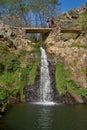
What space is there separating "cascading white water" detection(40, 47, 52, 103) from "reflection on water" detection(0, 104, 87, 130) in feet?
21.0

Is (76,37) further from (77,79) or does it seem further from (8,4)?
(8,4)

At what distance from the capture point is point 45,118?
103 feet

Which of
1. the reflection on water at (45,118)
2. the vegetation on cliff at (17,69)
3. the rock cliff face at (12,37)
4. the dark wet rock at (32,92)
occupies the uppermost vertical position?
the rock cliff face at (12,37)

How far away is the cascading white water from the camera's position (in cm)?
4541

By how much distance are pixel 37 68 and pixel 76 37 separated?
15.1 meters

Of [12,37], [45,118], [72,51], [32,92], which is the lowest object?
[45,118]

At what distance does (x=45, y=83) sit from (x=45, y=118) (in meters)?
16.1

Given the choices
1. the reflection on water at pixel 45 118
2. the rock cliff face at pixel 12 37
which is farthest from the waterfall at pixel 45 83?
the reflection on water at pixel 45 118

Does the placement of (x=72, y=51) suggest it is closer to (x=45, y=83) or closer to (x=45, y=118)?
(x=45, y=83)

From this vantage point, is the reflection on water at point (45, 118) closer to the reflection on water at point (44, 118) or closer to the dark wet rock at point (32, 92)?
the reflection on water at point (44, 118)

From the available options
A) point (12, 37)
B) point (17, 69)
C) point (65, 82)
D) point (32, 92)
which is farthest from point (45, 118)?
point (12, 37)

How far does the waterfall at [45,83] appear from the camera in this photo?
45.3 m

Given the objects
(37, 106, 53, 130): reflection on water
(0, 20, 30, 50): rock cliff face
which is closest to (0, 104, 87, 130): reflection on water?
→ (37, 106, 53, 130): reflection on water

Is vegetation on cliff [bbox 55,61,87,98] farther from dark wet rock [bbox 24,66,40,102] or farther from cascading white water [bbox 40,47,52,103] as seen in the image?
dark wet rock [bbox 24,66,40,102]
